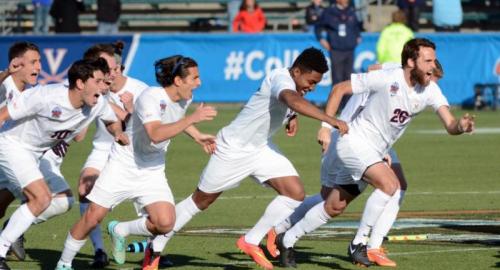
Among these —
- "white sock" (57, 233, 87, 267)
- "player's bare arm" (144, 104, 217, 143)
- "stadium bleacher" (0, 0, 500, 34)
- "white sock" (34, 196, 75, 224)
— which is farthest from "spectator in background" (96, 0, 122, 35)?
"player's bare arm" (144, 104, 217, 143)

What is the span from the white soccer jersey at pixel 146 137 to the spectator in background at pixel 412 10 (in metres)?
21.1

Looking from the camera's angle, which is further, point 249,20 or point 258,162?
point 249,20

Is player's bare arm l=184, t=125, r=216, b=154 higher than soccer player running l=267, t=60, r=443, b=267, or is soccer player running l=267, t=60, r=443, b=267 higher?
player's bare arm l=184, t=125, r=216, b=154

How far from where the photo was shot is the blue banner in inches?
1164

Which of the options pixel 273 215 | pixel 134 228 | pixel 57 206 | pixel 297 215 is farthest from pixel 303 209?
pixel 57 206

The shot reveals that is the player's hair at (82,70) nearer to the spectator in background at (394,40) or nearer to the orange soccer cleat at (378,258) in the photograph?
the orange soccer cleat at (378,258)

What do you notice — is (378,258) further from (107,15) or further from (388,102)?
(107,15)

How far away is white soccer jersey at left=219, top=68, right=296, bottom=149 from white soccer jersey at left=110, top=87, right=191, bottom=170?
0.58m

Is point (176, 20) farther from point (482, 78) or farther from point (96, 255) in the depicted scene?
point (96, 255)

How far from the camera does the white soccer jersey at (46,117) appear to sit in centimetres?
1099

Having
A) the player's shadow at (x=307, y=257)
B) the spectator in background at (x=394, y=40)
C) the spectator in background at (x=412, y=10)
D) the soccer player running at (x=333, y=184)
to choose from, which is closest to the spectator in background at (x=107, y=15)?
the spectator in background at (x=412, y=10)

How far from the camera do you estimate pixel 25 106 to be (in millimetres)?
10992

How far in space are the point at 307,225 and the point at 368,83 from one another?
1.33 meters

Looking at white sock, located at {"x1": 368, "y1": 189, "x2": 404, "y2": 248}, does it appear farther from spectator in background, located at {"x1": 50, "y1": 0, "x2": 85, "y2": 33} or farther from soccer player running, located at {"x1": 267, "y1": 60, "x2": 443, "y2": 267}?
spectator in background, located at {"x1": 50, "y1": 0, "x2": 85, "y2": 33}
